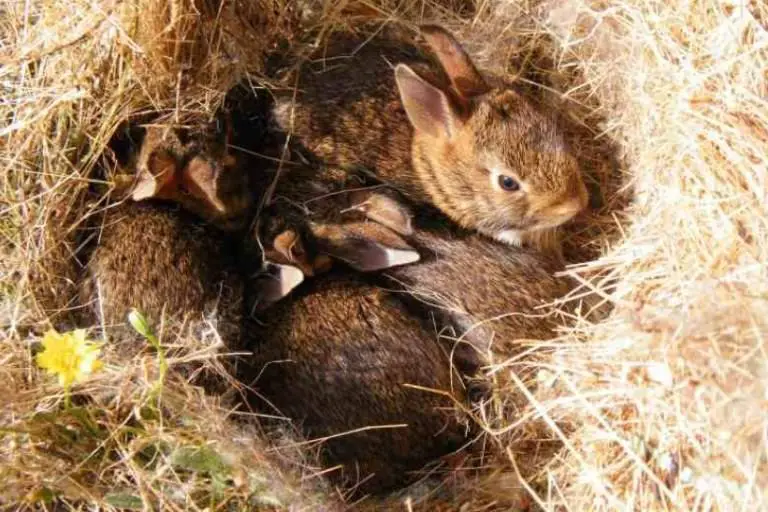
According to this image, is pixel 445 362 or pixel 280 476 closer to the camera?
pixel 280 476

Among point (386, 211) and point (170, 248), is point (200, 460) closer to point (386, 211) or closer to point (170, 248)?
point (170, 248)

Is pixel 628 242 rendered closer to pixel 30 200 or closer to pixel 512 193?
pixel 512 193

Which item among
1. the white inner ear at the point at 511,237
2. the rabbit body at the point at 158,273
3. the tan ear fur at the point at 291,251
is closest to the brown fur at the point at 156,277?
the rabbit body at the point at 158,273

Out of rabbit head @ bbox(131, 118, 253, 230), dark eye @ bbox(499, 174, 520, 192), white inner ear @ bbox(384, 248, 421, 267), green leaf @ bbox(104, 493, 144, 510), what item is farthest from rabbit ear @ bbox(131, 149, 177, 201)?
dark eye @ bbox(499, 174, 520, 192)

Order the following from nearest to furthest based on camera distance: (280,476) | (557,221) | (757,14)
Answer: (280,476)
(757,14)
(557,221)

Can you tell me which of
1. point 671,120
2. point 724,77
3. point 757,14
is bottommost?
point 671,120

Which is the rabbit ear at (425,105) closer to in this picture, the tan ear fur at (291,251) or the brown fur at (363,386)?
the tan ear fur at (291,251)

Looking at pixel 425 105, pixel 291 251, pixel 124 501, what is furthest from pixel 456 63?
pixel 124 501

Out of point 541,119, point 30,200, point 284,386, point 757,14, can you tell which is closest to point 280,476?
point 284,386
